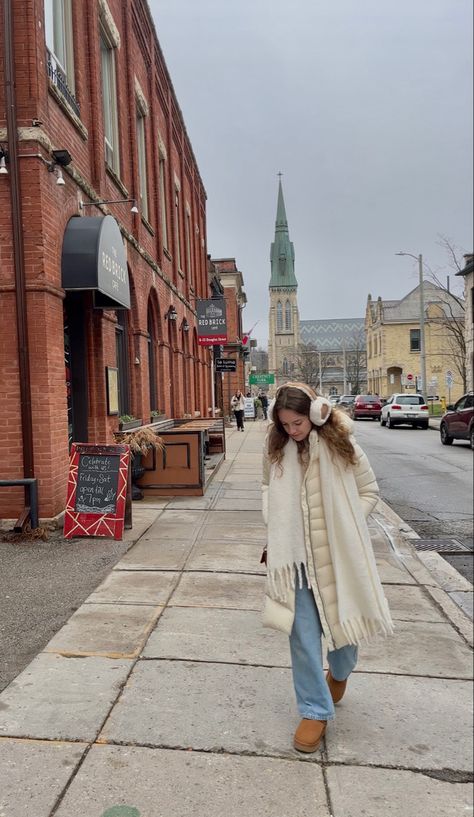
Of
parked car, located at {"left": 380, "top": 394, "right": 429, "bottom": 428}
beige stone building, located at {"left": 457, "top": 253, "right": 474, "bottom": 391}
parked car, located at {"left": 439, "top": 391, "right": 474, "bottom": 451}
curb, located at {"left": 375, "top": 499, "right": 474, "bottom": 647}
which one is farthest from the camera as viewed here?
beige stone building, located at {"left": 457, "top": 253, "right": 474, "bottom": 391}

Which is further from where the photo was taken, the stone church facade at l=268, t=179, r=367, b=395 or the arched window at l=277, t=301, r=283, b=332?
the arched window at l=277, t=301, r=283, b=332

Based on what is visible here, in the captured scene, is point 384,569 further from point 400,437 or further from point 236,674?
point 400,437

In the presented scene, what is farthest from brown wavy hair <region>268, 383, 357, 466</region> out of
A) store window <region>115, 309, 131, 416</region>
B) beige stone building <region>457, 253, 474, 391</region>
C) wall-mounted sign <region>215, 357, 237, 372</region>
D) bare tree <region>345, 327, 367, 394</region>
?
bare tree <region>345, 327, 367, 394</region>

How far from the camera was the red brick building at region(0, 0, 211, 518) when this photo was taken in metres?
6.36

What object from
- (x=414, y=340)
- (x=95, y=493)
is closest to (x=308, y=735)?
(x=95, y=493)

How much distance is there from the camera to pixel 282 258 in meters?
→ 126

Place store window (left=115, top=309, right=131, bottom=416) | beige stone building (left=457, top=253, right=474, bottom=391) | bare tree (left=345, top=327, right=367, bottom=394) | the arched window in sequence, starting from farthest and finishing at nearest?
1. the arched window
2. bare tree (left=345, top=327, right=367, bottom=394)
3. beige stone building (left=457, top=253, right=474, bottom=391)
4. store window (left=115, top=309, right=131, bottom=416)

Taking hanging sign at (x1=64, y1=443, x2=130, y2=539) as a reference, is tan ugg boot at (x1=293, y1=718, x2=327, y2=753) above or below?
below

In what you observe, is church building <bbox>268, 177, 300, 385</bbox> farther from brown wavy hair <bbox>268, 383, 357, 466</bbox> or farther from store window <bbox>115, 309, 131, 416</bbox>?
brown wavy hair <bbox>268, 383, 357, 466</bbox>

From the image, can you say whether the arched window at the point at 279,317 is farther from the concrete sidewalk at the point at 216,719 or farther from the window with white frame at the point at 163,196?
the concrete sidewalk at the point at 216,719

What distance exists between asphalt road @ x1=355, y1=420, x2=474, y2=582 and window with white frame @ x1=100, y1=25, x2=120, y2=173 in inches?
288

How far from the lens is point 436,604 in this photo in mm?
4484

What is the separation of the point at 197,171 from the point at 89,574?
2036 centimetres

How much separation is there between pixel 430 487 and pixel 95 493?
20.5 feet
